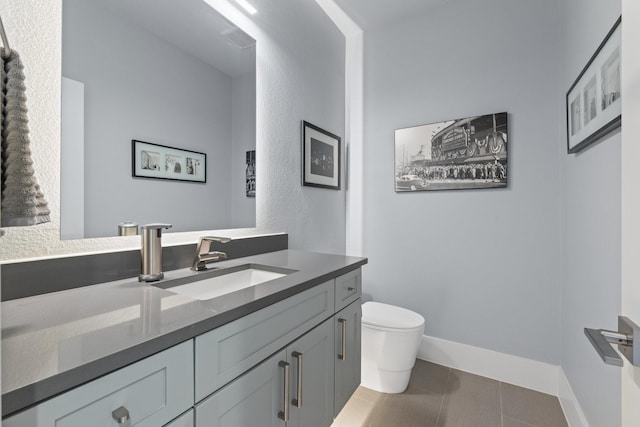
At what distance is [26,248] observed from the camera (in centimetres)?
84

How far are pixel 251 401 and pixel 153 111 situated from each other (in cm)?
107

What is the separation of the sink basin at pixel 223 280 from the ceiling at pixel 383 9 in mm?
2099

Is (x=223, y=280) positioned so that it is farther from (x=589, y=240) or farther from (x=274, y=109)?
(x=589, y=240)

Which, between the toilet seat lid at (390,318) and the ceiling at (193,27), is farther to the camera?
the toilet seat lid at (390,318)

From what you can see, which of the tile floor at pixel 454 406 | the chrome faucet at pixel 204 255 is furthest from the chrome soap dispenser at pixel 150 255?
the tile floor at pixel 454 406

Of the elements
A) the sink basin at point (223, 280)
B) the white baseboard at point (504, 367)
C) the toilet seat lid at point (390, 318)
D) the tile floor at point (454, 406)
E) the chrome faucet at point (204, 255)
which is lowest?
the tile floor at point (454, 406)

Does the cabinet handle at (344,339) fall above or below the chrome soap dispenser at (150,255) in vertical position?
below

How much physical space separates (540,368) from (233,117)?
2426mm

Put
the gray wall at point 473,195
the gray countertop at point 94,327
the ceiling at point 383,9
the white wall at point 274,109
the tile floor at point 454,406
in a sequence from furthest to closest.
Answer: the ceiling at point 383,9, the gray wall at point 473,195, the tile floor at point 454,406, the white wall at point 274,109, the gray countertop at point 94,327

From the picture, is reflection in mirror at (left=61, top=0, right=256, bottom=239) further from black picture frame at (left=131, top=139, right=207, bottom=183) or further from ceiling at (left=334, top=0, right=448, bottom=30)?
ceiling at (left=334, top=0, right=448, bottom=30)

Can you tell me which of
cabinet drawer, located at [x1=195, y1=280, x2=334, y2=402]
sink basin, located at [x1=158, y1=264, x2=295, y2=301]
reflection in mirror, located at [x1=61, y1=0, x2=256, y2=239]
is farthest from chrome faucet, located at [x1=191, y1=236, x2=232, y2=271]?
cabinet drawer, located at [x1=195, y1=280, x2=334, y2=402]

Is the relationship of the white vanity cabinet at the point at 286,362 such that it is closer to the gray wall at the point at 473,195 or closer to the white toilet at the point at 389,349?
the white toilet at the point at 389,349

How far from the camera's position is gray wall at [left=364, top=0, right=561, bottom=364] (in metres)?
1.93

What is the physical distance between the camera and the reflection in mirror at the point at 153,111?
950 mm
